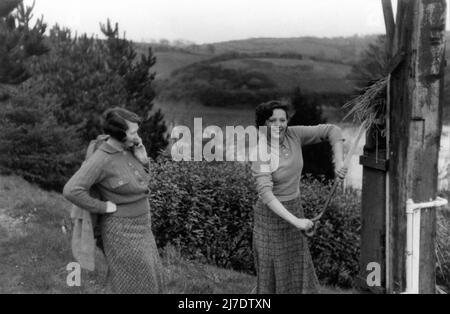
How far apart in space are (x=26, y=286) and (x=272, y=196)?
253cm

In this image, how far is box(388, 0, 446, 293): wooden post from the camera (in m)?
3.20

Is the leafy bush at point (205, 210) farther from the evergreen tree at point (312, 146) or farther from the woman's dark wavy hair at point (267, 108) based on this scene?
the woman's dark wavy hair at point (267, 108)

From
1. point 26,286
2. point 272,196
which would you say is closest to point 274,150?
point 272,196

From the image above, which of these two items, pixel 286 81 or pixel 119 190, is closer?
pixel 119 190

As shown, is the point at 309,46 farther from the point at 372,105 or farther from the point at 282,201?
the point at 282,201

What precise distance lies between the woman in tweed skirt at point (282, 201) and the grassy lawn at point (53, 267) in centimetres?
121

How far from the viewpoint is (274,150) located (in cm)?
335

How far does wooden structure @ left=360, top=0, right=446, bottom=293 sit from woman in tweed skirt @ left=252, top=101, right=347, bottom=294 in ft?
1.10

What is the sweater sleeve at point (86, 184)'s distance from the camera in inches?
121

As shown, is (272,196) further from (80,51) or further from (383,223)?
(80,51)

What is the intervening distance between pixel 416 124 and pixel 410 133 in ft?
0.19

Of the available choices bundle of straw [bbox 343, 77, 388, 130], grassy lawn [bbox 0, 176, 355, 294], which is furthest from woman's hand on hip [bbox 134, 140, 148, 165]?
grassy lawn [bbox 0, 176, 355, 294]

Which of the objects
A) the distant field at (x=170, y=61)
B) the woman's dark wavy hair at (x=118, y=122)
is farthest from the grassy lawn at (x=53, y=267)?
the distant field at (x=170, y=61)

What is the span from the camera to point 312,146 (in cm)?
856
